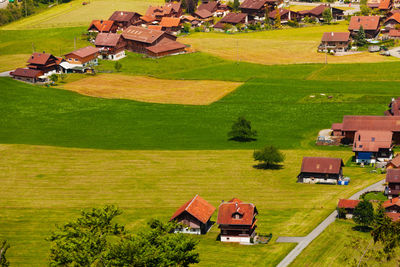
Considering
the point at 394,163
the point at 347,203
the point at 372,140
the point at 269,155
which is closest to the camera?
the point at 347,203

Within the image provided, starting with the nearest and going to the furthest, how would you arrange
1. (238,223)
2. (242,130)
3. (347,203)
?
(238,223)
(347,203)
(242,130)

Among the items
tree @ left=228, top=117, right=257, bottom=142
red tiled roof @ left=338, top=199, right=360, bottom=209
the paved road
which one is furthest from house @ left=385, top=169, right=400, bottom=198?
tree @ left=228, top=117, right=257, bottom=142

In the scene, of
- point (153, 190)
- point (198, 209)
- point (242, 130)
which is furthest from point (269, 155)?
point (198, 209)

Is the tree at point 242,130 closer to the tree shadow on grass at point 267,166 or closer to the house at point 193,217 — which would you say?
the tree shadow on grass at point 267,166

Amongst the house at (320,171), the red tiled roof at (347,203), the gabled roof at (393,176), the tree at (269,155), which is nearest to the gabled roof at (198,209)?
the red tiled roof at (347,203)

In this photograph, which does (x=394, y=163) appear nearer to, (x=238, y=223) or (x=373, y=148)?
(x=373, y=148)

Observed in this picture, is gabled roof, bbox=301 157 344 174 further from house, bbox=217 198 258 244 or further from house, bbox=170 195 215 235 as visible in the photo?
house, bbox=170 195 215 235

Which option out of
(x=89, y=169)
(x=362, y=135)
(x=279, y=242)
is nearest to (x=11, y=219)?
(x=89, y=169)
